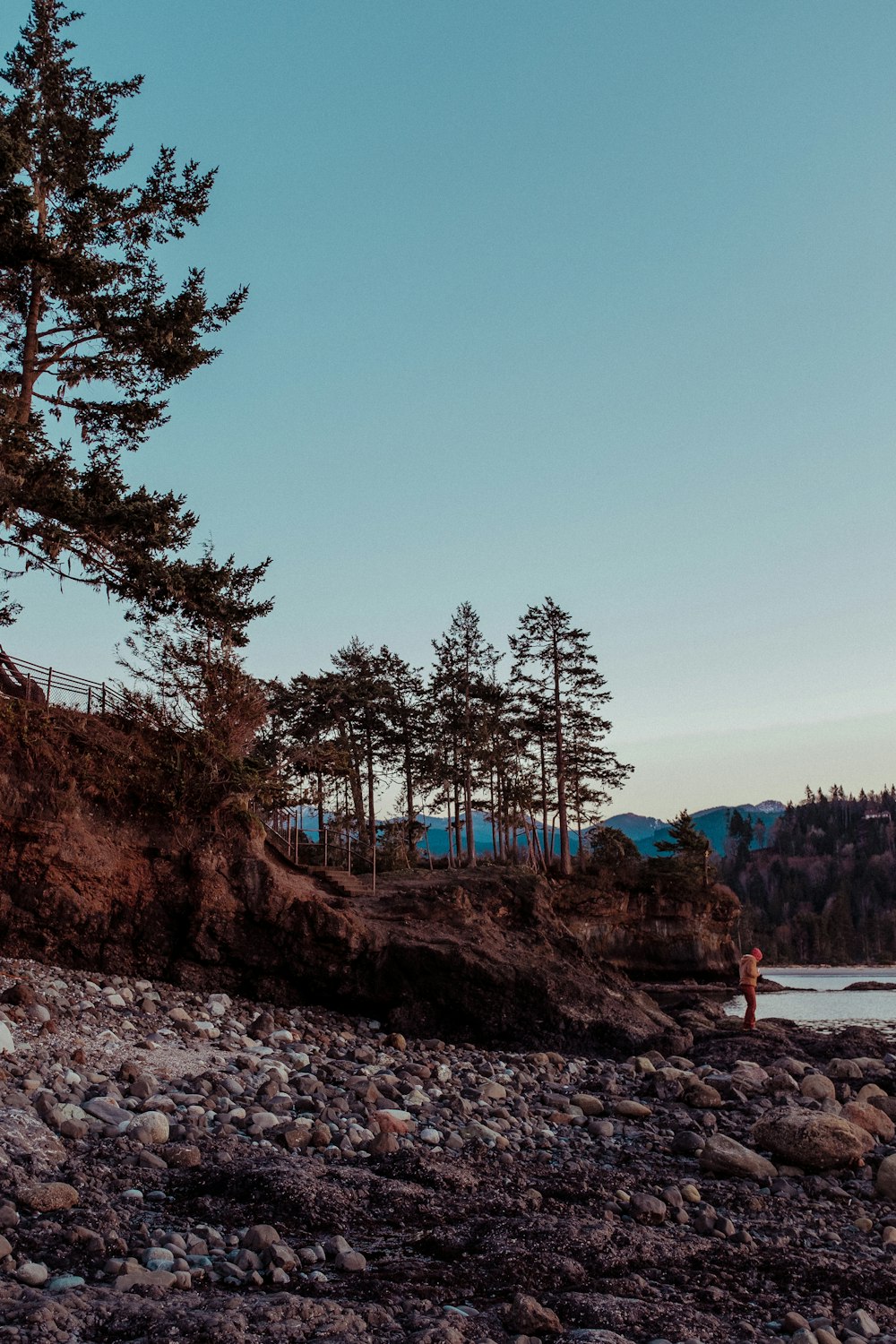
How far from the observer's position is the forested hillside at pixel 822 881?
118812 mm

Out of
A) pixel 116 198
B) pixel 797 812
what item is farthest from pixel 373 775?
pixel 797 812

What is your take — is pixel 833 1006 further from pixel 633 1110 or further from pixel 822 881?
pixel 822 881

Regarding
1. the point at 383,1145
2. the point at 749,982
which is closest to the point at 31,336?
the point at 383,1145

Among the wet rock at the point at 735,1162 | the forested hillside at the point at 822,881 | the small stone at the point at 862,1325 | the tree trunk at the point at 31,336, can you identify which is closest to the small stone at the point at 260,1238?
the small stone at the point at 862,1325

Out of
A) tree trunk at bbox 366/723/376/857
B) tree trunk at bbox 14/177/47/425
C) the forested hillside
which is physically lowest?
the forested hillside

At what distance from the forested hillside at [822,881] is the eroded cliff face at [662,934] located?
173 ft

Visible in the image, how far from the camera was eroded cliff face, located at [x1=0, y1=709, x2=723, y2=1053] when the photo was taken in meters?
15.1

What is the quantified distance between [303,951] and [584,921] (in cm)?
3531

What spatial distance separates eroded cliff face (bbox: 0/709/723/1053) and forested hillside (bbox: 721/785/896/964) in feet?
312

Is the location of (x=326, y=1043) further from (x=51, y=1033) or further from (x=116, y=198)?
(x=116, y=198)

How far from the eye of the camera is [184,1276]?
5.07 meters

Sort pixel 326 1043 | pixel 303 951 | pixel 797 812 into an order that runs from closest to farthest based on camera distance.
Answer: pixel 326 1043 < pixel 303 951 < pixel 797 812

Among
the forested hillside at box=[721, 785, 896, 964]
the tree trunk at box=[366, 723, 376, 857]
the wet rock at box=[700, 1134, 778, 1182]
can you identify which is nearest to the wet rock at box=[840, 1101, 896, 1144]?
the wet rock at box=[700, 1134, 778, 1182]

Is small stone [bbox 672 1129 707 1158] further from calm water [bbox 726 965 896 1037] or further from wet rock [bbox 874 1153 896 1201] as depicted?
calm water [bbox 726 965 896 1037]
